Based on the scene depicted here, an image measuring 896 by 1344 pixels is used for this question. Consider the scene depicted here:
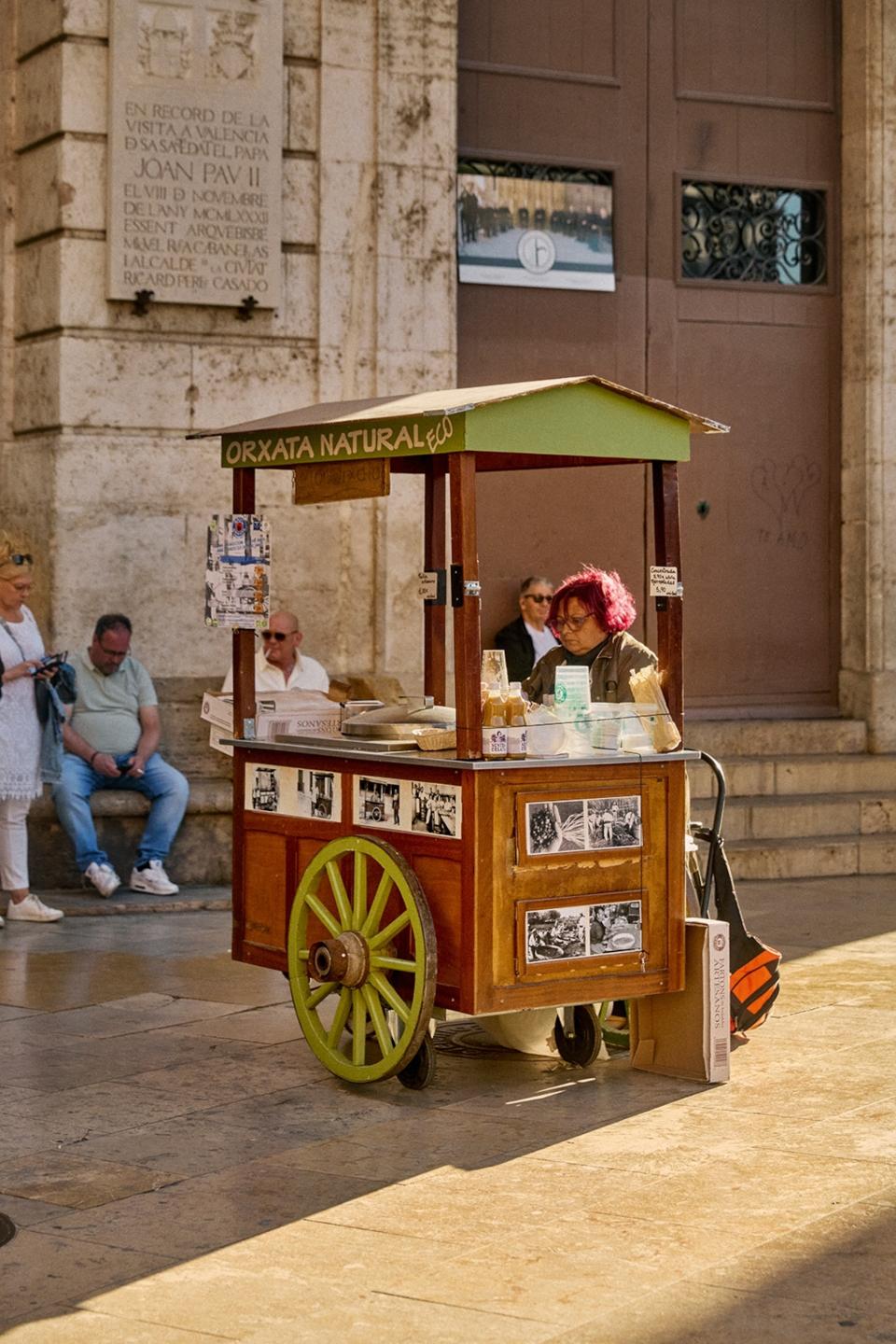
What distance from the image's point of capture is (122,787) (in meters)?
10.3

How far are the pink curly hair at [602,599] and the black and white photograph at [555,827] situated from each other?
933 millimetres

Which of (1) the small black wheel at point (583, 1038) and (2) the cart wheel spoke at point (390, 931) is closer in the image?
(2) the cart wheel spoke at point (390, 931)

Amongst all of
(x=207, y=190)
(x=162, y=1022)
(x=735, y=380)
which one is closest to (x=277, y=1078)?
(x=162, y=1022)

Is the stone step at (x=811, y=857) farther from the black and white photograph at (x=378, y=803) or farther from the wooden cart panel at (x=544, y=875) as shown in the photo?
the black and white photograph at (x=378, y=803)

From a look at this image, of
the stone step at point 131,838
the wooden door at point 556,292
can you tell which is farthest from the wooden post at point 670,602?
the wooden door at point 556,292

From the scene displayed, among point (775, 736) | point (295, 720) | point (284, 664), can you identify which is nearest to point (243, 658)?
point (295, 720)

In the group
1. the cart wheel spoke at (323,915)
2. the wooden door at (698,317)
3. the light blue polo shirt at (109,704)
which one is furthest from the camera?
the wooden door at (698,317)

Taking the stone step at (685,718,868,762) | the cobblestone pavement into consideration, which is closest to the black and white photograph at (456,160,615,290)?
the stone step at (685,718,868,762)

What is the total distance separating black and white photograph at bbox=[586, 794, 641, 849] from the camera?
6.27m

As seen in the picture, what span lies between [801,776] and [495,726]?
19.2ft

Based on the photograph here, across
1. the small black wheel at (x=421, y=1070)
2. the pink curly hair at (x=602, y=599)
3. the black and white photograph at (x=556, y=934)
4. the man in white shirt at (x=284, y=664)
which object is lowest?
the small black wheel at (x=421, y=1070)

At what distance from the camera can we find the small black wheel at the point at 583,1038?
21.7 ft

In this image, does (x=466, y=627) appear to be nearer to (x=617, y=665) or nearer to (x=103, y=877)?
(x=617, y=665)

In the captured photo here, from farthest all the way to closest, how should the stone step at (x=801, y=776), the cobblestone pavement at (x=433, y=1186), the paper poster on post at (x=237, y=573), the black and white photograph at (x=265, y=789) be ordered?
1. the stone step at (x=801, y=776)
2. the paper poster on post at (x=237, y=573)
3. the black and white photograph at (x=265, y=789)
4. the cobblestone pavement at (x=433, y=1186)
